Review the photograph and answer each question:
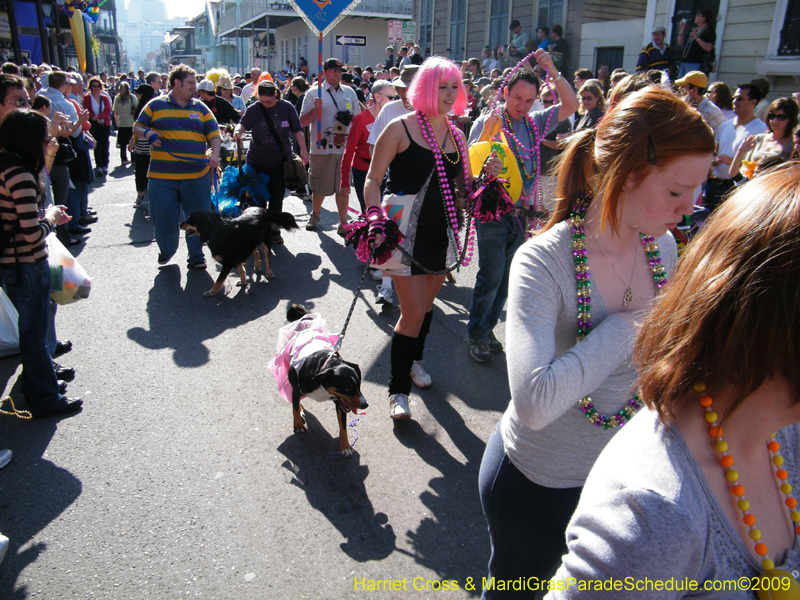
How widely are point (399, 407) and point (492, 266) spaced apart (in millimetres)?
1236

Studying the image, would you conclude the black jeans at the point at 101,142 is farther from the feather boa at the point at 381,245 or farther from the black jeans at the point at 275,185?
the feather boa at the point at 381,245

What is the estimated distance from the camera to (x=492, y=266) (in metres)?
4.04

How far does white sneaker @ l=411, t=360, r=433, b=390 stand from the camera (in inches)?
157

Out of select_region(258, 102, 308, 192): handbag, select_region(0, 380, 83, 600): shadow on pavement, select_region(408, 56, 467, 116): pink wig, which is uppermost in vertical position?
select_region(408, 56, 467, 116): pink wig

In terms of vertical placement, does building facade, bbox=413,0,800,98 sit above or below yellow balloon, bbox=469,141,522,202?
above

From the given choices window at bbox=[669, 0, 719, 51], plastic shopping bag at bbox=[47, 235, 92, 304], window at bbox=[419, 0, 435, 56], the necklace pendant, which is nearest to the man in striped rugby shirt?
plastic shopping bag at bbox=[47, 235, 92, 304]

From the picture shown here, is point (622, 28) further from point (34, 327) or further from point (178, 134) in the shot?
point (34, 327)

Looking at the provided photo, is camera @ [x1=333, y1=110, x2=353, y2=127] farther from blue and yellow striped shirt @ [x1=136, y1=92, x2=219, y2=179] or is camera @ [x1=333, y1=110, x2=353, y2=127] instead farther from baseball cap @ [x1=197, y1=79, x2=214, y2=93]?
baseball cap @ [x1=197, y1=79, x2=214, y2=93]

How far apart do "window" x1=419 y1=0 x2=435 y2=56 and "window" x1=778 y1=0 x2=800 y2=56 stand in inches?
603

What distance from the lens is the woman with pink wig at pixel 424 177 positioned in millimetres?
3166

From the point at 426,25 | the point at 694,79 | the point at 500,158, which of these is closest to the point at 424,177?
the point at 500,158

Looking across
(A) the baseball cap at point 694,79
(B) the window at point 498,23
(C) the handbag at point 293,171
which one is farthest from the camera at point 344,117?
(B) the window at point 498,23

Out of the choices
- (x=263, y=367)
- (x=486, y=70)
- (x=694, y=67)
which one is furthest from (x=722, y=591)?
(x=486, y=70)

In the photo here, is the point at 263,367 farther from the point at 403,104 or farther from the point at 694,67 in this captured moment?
the point at 694,67
